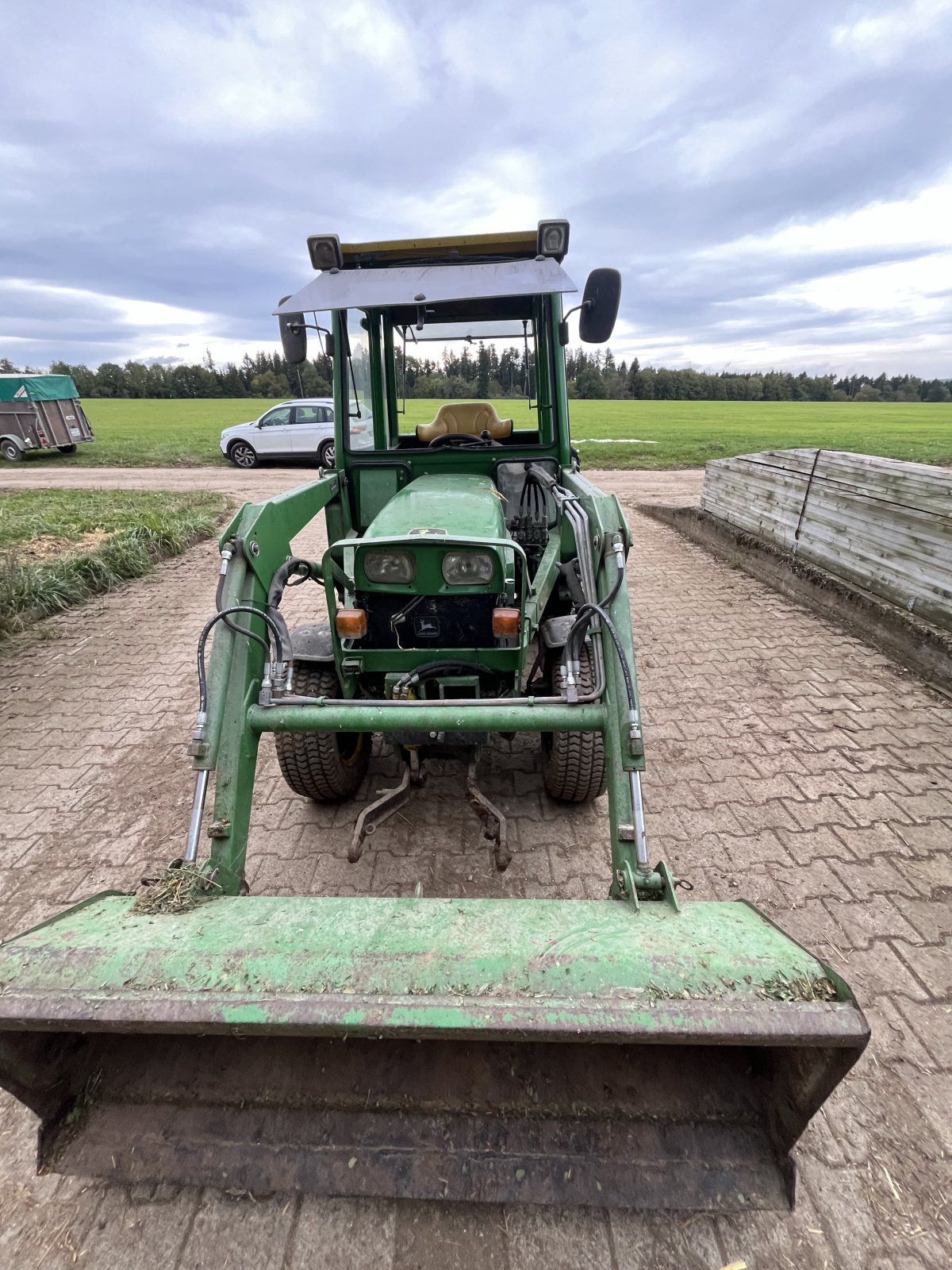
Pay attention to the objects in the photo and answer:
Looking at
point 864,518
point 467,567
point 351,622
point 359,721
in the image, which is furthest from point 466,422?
point 864,518

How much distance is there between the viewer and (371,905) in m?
1.76

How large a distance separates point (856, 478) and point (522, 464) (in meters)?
3.75

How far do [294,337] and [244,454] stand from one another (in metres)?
14.1

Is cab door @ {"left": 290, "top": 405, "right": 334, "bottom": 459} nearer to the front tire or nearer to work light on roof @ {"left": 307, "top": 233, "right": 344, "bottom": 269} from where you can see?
the front tire

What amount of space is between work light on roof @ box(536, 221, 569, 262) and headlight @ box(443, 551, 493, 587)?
5.64 feet

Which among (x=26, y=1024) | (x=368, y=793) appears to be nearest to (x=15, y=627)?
(x=368, y=793)

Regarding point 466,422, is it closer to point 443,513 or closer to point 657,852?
point 443,513

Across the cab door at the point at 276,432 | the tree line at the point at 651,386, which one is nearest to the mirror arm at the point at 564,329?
the cab door at the point at 276,432

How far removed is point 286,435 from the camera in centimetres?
1566

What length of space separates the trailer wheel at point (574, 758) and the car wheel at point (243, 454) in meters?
15.3

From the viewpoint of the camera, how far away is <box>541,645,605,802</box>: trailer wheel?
2.84 m

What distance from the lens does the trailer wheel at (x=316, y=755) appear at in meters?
2.88

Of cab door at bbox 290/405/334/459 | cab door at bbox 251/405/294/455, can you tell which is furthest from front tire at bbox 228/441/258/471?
cab door at bbox 290/405/334/459

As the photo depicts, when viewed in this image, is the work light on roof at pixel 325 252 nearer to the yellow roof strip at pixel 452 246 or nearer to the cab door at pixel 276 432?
the yellow roof strip at pixel 452 246
